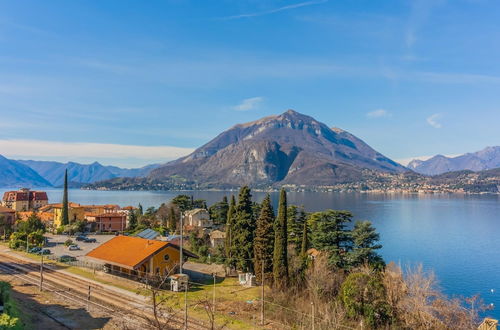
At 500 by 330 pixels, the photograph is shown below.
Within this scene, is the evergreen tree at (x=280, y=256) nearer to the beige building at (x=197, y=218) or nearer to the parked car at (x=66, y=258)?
the parked car at (x=66, y=258)

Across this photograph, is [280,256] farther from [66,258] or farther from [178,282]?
[66,258]

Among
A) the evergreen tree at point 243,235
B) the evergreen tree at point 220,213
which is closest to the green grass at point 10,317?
the evergreen tree at point 243,235

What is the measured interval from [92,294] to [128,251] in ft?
22.1

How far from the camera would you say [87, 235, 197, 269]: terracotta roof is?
35150mm

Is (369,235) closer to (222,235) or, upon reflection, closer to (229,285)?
(229,285)

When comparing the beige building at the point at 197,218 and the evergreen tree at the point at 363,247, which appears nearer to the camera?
the evergreen tree at the point at 363,247

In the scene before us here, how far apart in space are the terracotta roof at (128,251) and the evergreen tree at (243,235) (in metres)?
5.63

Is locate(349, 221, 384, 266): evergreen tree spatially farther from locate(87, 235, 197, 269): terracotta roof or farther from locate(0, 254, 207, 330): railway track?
locate(0, 254, 207, 330): railway track

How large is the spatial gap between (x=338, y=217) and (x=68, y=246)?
1604 inches

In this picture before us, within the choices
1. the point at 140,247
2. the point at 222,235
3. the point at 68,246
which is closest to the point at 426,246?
the point at 222,235

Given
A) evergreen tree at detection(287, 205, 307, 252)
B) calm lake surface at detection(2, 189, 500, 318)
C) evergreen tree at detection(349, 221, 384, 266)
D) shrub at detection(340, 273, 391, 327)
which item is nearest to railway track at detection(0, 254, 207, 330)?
shrub at detection(340, 273, 391, 327)

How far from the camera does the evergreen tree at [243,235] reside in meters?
41.2

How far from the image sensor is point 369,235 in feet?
135

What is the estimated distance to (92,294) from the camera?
104 feet
